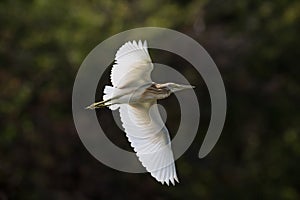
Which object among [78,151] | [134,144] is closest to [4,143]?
[78,151]

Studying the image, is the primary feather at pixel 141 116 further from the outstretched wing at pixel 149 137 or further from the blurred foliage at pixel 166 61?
the blurred foliage at pixel 166 61

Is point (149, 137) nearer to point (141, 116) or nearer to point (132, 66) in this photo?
point (141, 116)

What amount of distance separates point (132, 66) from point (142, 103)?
1.12 feet

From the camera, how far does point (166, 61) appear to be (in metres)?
9.52

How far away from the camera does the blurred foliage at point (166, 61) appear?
28.1 ft

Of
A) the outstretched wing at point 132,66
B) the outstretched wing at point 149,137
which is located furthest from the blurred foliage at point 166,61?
the outstretched wing at point 132,66

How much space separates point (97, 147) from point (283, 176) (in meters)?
2.85

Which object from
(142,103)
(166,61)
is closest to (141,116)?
(142,103)

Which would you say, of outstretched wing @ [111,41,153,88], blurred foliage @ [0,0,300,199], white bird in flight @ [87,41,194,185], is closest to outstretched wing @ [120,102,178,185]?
white bird in flight @ [87,41,194,185]

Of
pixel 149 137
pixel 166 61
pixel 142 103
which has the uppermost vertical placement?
pixel 166 61

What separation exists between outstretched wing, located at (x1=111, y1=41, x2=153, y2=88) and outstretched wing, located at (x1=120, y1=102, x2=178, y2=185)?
9.9 inches

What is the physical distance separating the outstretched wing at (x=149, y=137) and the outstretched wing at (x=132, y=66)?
25 centimetres

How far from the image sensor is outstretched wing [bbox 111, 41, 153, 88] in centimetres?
311

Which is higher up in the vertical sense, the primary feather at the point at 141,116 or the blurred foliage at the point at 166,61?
the blurred foliage at the point at 166,61
